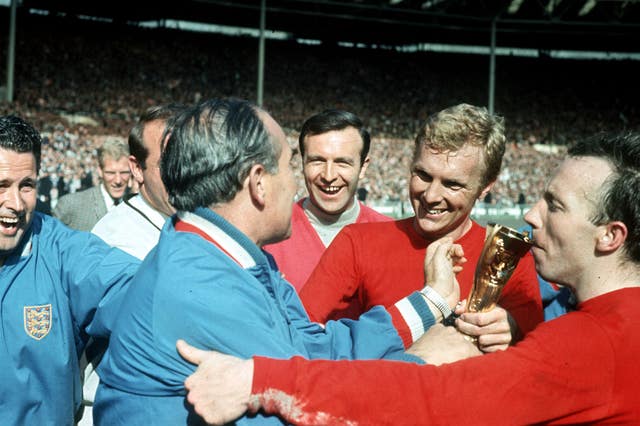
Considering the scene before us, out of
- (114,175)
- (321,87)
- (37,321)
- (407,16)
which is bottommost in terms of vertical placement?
(37,321)

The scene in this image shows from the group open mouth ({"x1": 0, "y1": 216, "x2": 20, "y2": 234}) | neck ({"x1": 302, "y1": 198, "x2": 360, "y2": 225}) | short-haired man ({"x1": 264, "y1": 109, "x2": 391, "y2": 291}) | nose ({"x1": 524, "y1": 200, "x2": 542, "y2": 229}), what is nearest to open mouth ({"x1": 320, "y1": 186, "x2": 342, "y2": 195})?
short-haired man ({"x1": 264, "y1": 109, "x2": 391, "y2": 291})

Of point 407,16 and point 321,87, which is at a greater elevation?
point 407,16

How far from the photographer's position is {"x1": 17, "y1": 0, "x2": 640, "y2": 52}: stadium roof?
25.3 m

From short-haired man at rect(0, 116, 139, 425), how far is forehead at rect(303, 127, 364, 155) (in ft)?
5.22

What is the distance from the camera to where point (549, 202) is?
1970mm

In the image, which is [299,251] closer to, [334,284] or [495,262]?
[334,284]

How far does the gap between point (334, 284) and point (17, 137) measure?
1381 mm

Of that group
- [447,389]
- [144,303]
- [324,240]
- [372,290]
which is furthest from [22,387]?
[324,240]

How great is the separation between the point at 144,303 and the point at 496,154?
5.07ft

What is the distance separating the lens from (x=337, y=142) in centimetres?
383

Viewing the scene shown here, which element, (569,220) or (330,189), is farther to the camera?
(330,189)

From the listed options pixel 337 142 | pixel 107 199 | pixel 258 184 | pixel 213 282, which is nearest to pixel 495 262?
pixel 258 184

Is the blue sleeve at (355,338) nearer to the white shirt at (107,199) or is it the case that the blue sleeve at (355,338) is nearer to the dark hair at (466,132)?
the dark hair at (466,132)

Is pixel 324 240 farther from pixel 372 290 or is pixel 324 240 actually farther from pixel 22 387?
pixel 22 387
